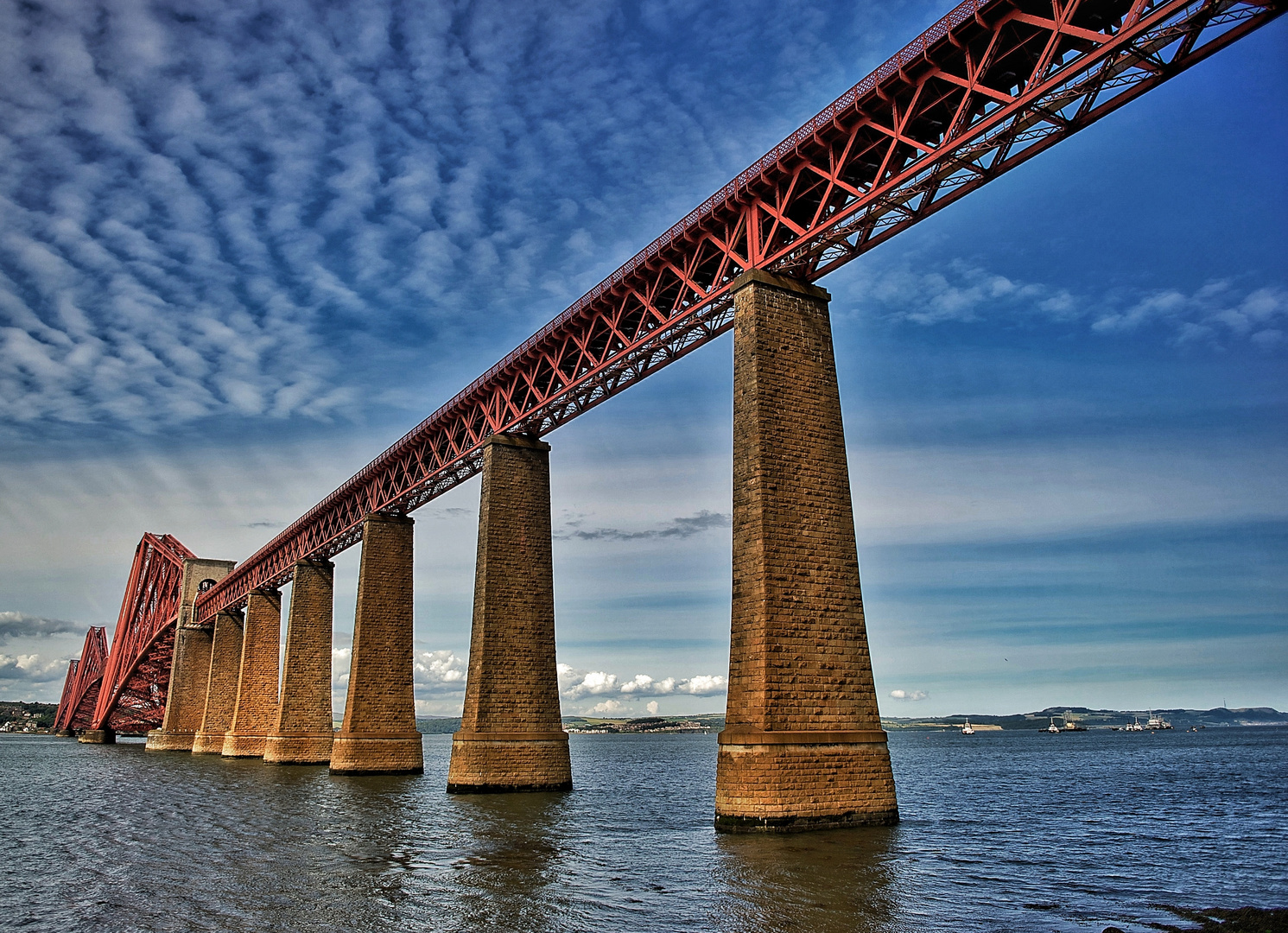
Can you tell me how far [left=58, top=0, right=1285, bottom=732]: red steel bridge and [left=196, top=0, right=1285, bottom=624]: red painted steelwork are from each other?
33 mm

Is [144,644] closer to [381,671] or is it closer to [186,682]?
[186,682]

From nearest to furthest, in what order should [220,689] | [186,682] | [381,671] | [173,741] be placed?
[381,671], [220,689], [173,741], [186,682]

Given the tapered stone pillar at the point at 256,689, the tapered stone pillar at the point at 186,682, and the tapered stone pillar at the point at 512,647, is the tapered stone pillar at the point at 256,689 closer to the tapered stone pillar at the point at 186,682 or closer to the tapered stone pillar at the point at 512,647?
the tapered stone pillar at the point at 186,682

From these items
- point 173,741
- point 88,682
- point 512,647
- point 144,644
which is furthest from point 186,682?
point 88,682

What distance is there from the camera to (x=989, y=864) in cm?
1631

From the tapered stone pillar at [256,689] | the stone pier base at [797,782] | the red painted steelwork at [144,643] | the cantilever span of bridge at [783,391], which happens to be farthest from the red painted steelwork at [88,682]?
the stone pier base at [797,782]

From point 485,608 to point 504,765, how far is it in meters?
5.12

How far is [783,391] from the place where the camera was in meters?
19.6

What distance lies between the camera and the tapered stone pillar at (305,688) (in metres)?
47.5

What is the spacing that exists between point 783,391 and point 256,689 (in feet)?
157

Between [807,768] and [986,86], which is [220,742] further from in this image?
[986,86]

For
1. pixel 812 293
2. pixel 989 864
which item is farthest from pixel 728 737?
pixel 812 293

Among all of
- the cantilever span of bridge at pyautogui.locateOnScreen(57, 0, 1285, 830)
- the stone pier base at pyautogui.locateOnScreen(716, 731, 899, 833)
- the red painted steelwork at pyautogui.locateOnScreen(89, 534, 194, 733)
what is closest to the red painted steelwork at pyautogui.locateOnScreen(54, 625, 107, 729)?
the red painted steelwork at pyautogui.locateOnScreen(89, 534, 194, 733)

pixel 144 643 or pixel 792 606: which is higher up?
pixel 144 643
